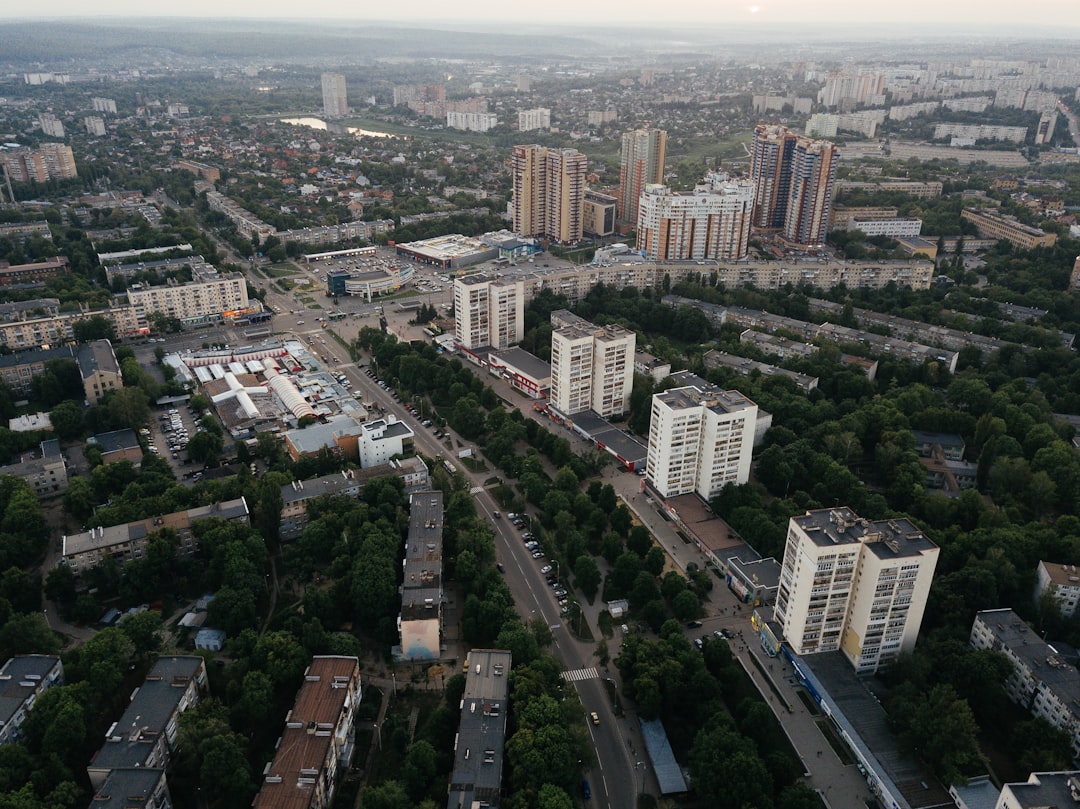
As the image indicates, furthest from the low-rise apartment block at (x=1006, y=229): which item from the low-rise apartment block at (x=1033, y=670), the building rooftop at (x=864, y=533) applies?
the building rooftop at (x=864, y=533)

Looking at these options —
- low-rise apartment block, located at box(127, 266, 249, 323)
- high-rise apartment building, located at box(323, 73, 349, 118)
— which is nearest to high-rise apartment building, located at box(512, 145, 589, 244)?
low-rise apartment block, located at box(127, 266, 249, 323)

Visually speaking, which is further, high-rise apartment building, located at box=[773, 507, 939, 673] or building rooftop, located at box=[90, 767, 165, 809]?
high-rise apartment building, located at box=[773, 507, 939, 673]

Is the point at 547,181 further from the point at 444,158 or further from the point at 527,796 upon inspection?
the point at 527,796

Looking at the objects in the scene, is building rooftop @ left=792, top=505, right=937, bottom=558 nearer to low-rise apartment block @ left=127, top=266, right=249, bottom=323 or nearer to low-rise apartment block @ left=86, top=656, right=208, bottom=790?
low-rise apartment block @ left=86, top=656, right=208, bottom=790

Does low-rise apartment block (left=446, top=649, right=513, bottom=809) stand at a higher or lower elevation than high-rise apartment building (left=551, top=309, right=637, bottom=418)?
lower

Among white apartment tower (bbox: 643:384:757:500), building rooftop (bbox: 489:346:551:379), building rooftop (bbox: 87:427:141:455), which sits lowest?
building rooftop (bbox: 87:427:141:455)

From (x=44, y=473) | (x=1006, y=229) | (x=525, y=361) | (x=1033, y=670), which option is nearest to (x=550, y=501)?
(x=525, y=361)

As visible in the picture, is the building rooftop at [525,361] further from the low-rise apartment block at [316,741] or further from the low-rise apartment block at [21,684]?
the low-rise apartment block at [21,684]
